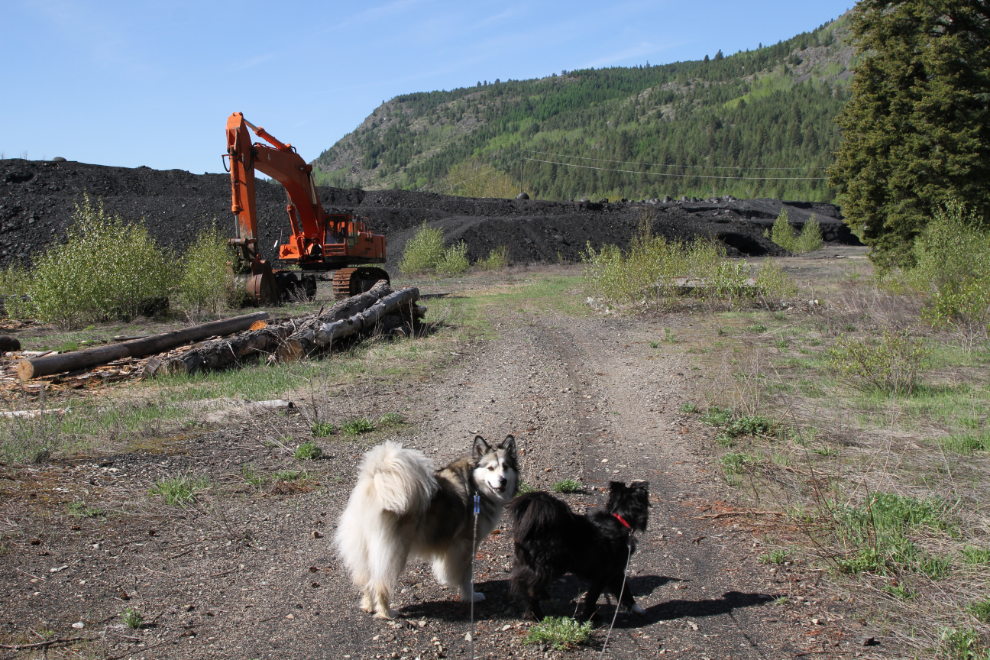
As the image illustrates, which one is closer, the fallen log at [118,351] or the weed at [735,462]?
the weed at [735,462]

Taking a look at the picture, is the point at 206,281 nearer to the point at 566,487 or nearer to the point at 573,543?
the point at 566,487

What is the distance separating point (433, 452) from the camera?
22.8 ft

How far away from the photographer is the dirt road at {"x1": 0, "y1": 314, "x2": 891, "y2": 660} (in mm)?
3609

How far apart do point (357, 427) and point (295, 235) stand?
16751mm

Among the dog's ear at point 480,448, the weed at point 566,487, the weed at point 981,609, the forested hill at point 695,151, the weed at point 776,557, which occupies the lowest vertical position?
the weed at point 776,557

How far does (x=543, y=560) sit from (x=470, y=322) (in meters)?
13.0

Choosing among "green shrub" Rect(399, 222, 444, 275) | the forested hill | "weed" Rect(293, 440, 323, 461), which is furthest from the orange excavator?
the forested hill

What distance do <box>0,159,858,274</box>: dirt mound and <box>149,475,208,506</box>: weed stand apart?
33057 millimetres

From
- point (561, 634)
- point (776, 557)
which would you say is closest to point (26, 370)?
point (561, 634)

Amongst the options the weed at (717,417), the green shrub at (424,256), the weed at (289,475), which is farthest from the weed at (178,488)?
the green shrub at (424,256)

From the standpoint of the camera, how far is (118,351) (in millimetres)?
10859

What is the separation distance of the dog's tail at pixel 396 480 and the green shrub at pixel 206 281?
49.4ft

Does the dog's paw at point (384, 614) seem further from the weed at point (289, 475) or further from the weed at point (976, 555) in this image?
the weed at point (976, 555)

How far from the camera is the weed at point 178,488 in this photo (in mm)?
5374
